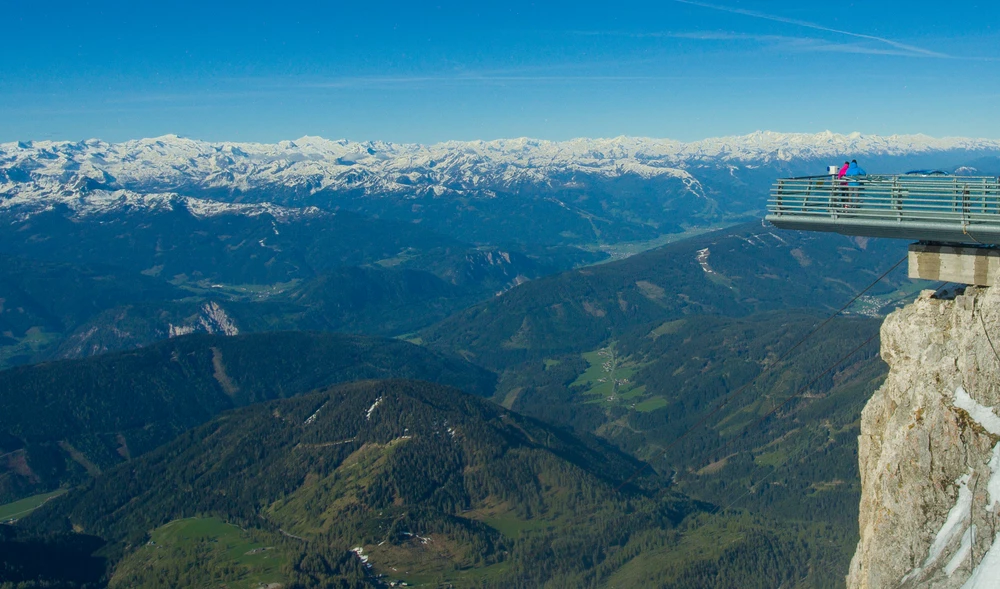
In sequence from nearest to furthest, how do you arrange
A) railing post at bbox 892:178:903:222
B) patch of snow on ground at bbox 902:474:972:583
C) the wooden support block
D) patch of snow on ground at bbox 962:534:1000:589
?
patch of snow on ground at bbox 962:534:1000:589 < patch of snow on ground at bbox 902:474:972:583 < the wooden support block < railing post at bbox 892:178:903:222

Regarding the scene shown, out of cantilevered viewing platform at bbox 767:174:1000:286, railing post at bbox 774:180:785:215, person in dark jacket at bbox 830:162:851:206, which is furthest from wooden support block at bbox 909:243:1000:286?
railing post at bbox 774:180:785:215

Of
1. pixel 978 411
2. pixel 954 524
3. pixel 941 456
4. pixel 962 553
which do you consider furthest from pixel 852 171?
pixel 962 553

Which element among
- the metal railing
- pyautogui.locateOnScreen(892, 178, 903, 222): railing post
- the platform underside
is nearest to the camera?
the platform underside

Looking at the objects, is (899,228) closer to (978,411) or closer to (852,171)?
(978,411)

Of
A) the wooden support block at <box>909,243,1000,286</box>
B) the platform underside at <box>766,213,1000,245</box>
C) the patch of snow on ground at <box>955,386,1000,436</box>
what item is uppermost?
the platform underside at <box>766,213,1000,245</box>

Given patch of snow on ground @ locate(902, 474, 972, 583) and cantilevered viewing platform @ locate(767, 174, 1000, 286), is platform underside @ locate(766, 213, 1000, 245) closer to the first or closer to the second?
cantilevered viewing platform @ locate(767, 174, 1000, 286)

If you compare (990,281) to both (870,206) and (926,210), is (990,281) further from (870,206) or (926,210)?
(870,206)

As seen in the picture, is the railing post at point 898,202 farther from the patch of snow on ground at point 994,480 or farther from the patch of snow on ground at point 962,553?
the patch of snow on ground at point 962,553
